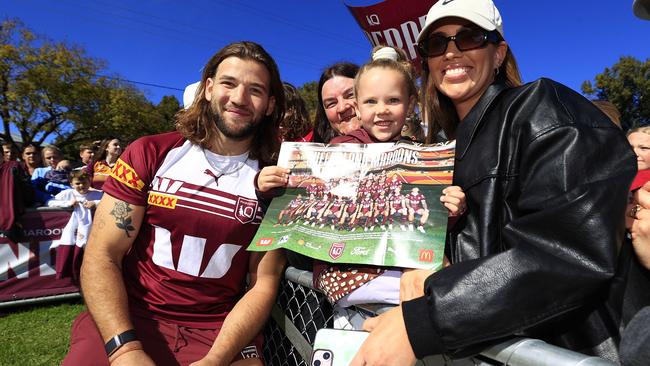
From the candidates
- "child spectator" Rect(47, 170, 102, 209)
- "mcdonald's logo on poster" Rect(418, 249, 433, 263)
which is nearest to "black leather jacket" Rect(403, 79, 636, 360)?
"mcdonald's logo on poster" Rect(418, 249, 433, 263)

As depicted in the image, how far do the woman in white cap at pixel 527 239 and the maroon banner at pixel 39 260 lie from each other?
20.5 ft

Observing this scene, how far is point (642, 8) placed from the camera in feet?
5.31

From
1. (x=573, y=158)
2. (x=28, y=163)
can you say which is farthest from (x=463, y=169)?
(x=28, y=163)

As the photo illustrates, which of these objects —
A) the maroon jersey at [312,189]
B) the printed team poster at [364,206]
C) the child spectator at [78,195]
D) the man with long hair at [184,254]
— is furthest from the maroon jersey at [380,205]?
the child spectator at [78,195]

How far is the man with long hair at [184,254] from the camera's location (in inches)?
83.4

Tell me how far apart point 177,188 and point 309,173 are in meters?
0.98

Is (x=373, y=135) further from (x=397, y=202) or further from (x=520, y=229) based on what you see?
(x=520, y=229)

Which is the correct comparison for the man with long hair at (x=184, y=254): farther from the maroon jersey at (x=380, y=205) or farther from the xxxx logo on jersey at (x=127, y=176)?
the maroon jersey at (x=380, y=205)

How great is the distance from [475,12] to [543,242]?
3.13 feet

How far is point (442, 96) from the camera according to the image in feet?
6.15

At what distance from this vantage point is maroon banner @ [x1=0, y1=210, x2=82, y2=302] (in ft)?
19.4

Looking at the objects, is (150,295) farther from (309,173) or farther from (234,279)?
(309,173)

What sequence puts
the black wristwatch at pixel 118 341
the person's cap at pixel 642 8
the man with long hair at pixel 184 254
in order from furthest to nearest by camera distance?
1. the man with long hair at pixel 184 254
2. the black wristwatch at pixel 118 341
3. the person's cap at pixel 642 8

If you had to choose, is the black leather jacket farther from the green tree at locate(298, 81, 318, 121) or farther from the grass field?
the green tree at locate(298, 81, 318, 121)
